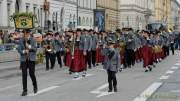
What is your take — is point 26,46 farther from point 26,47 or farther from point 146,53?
point 146,53

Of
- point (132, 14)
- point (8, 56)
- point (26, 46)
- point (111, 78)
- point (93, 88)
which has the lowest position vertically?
point (8, 56)

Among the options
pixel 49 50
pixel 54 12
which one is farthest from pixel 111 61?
pixel 54 12

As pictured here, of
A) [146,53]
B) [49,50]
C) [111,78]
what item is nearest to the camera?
[111,78]

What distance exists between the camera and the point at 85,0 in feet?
285

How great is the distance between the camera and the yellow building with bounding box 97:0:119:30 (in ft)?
329

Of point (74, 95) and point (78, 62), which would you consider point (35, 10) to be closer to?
point (78, 62)

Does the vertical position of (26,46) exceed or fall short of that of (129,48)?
it exceeds it

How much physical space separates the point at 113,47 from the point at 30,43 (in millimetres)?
2316

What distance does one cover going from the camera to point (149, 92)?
1706 centimetres

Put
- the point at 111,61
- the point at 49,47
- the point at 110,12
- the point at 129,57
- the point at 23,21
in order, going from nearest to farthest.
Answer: the point at 111,61 < the point at 49,47 < the point at 129,57 < the point at 23,21 < the point at 110,12

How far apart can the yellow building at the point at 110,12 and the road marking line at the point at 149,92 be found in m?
77.8

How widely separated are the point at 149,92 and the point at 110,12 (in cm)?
9127

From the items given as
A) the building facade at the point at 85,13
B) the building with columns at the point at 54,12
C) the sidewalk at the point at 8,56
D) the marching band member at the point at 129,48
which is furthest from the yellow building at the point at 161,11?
the marching band member at the point at 129,48

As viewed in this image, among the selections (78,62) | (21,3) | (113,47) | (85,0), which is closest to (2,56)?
(78,62)
